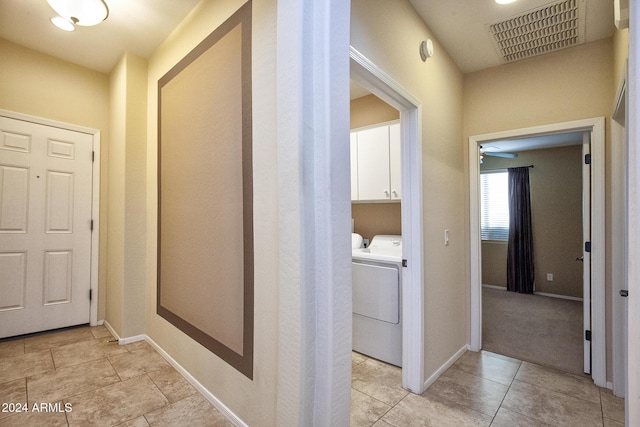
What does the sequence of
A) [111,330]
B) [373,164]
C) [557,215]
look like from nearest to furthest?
[111,330]
[373,164]
[557,215]

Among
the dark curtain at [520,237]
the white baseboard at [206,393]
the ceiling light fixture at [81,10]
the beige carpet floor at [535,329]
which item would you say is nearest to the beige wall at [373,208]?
the beige carpet floor at [535,329]

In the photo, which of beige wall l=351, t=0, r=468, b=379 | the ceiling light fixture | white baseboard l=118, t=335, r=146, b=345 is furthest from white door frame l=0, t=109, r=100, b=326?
beige wall l=351, t=0, r=468, b=379

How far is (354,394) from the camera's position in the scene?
6.48 ft

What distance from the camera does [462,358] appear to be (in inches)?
99.1

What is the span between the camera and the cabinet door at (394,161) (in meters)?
2.80

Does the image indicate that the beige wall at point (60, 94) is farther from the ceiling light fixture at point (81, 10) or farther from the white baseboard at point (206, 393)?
the white baseboard at point (206, 393)

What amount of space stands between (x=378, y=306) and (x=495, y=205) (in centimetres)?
405

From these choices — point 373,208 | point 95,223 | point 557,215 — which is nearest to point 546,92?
point 373,208

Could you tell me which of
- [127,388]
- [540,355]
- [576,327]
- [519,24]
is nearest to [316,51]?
[519,24]

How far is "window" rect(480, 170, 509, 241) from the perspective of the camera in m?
→ 5.14

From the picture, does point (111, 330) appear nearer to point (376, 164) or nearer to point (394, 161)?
point (376, 164)

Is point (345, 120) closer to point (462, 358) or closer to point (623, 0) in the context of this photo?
point (623, 0)

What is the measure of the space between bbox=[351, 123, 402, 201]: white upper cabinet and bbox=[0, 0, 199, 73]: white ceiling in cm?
186

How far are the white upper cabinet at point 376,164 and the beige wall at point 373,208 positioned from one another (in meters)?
0.25
